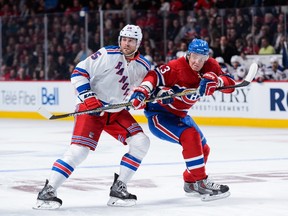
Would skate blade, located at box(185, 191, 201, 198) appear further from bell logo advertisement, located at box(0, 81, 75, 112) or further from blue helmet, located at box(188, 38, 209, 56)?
bell logo advertisement, located at box(0, 81, 75, 112)

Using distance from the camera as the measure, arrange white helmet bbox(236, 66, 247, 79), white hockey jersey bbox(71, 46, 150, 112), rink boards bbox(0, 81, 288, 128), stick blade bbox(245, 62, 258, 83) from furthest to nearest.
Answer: white helmet bbox(236, 66, 247, 79) < rink boards bbox(0, 81, 288, 128) < stick blade bbox(245, 62, 258, 83) < white hockey jersey bbox(71, 46, 150, 112)

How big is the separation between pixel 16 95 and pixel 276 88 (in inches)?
222

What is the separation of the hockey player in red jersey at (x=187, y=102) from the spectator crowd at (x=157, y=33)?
24.3 ft

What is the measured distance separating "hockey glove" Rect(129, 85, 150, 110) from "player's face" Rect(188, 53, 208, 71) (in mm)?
437

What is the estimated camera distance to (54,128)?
46.6ft

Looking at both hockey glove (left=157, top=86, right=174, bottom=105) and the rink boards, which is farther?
the rink boards

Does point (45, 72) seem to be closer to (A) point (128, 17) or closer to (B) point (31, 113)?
(B) point (31, 113)

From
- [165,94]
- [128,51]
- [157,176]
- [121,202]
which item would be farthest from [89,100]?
[157,176]

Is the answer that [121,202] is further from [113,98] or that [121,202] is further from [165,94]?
[165,94]

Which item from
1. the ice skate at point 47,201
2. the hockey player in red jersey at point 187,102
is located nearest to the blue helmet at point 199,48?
the hockey player in red jersey at point 187,102

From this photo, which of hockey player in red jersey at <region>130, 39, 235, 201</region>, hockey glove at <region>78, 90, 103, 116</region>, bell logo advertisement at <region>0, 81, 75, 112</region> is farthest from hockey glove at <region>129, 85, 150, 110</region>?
bell logo advertisement at <region>0, 81, 75, 112</region>

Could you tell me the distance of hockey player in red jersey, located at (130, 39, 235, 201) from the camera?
6.46 meters

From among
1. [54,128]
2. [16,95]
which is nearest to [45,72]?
[16,95]

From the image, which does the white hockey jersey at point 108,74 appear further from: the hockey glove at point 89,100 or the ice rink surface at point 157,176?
the ice rink surface at point 157,176
